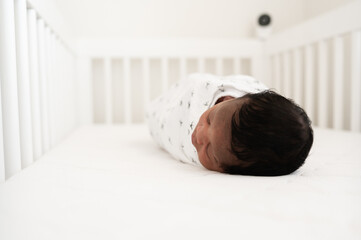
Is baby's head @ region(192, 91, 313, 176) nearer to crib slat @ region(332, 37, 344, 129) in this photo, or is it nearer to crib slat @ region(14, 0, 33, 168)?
crib slat @ region(14, 0, 33, 168)

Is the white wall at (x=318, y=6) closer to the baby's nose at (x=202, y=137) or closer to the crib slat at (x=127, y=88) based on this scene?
the crib slat at (x=127, y=88)

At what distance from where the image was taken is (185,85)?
42.7 inches

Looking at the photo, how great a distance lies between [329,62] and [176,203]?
4.98ft

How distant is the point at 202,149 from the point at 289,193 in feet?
0.68

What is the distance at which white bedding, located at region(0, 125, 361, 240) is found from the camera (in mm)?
Answer: 354

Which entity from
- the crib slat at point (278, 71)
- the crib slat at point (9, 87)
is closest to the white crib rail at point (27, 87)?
the crib slat at point (9, 87)

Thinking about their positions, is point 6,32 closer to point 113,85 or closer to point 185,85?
point 185,85

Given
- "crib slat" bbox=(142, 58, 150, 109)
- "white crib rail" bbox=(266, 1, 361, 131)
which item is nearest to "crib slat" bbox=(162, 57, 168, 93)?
"crib slat" bbox=(142, 58, 150, 109)

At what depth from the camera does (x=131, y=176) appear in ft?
1.97

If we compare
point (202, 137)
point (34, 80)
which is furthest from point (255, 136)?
point (34, 80)

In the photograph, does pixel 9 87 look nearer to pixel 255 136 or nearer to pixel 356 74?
pixel 255 136

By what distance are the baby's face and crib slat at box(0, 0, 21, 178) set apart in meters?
0.34

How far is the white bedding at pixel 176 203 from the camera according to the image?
0.35m

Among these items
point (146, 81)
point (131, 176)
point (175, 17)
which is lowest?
point (131, 176)
